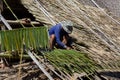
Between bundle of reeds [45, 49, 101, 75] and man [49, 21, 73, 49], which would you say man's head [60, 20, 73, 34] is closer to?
man [49, 21, 73, 49]

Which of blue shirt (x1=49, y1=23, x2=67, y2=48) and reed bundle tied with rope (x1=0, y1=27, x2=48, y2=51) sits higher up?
reed bundle tied with rope (x1=0, y1=27, x2=48, y2=51)

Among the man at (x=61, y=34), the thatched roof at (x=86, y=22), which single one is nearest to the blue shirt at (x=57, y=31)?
the man at (x=61, y=34)

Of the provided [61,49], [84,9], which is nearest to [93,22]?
[84,9]

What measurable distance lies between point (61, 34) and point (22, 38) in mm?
1270

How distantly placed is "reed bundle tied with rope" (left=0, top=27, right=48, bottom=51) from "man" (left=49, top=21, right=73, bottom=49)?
0.59 meters

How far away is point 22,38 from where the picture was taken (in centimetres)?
580

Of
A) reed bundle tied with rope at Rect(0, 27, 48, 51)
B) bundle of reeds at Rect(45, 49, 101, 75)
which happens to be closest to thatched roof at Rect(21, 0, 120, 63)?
bundle of reeds at Rect(45, 49, 101, 75)

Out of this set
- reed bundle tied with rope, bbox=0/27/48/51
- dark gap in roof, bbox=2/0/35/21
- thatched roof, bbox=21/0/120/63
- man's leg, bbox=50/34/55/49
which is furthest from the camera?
dark gap in roof, bbox=2/0/35/21

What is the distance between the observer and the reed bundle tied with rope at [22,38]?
5695 mm

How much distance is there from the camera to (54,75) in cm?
609

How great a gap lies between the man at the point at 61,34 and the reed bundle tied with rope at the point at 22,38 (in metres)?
0.59

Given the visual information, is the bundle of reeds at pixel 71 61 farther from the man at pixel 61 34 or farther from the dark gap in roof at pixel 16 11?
the dark gap in roof at pixel 16 11

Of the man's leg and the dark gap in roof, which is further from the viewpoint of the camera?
the dark gap in roof

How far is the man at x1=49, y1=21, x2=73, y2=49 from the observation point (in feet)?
22.1
